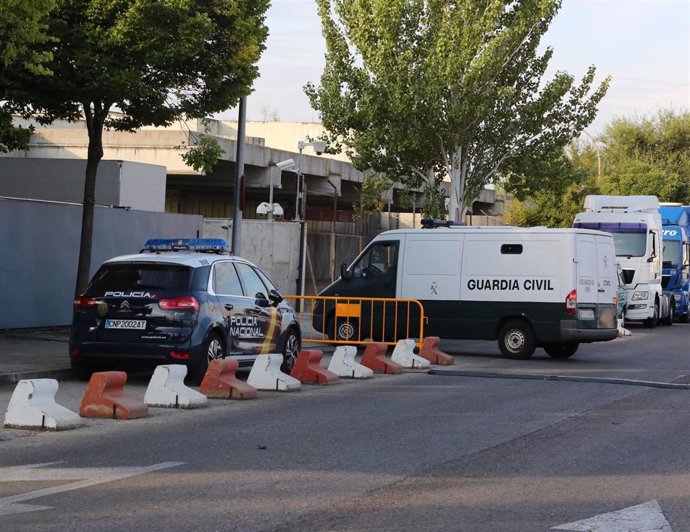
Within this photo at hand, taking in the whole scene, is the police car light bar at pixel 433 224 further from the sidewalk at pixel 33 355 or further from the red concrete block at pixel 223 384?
the red concrete block at pixel 223 384

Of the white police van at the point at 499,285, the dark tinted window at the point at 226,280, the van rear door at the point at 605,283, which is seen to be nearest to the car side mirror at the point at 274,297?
the dark tinted window at the point at 226,280

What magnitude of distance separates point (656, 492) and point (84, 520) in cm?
401

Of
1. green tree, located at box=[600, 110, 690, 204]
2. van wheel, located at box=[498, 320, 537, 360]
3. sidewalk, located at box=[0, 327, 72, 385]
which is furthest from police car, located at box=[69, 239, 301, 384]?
green tree, located at box=[600, 110, 690, 204]

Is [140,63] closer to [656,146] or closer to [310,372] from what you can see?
[310,372]

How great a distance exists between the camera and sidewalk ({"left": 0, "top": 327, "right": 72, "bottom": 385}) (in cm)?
1558

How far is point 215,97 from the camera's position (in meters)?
21.0

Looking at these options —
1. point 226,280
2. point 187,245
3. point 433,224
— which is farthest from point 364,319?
point 226,280

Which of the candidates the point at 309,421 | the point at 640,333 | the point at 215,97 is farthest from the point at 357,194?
the point at 309,421

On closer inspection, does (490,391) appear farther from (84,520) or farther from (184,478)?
(84,520)

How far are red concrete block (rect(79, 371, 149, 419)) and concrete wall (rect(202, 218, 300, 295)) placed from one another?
17.0 meters

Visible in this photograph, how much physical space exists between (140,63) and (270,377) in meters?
6.09

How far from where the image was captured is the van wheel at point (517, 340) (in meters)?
21.5

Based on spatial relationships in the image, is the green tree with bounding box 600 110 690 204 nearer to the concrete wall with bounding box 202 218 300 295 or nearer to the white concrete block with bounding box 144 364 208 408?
the concrete wall with bounding box 202 218 300 295

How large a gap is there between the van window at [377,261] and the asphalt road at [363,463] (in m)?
7.26
